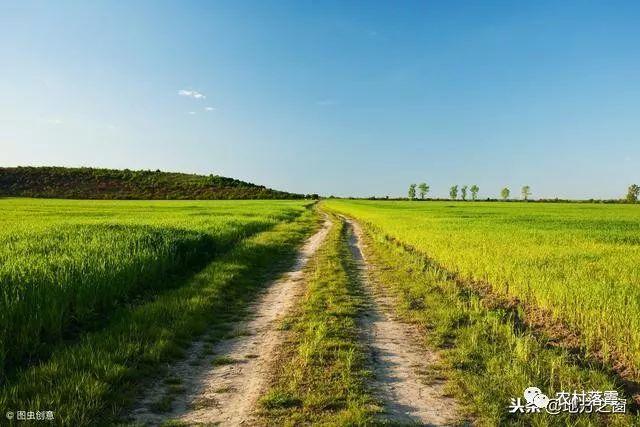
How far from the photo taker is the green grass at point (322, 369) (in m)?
4.94

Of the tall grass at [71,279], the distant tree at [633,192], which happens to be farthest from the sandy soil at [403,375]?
the distant tree at [633,192]

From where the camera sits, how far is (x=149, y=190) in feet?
387

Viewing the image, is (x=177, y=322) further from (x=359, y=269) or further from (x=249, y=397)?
(x=359, y=269)

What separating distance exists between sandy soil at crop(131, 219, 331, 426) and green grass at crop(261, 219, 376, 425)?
0.85 ft

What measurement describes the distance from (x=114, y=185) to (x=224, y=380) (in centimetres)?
12433

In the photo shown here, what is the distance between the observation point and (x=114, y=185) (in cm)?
11675

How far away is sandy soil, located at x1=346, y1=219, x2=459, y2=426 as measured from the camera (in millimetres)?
5039

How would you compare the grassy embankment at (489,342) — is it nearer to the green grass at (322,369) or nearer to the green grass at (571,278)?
the green grass at (571,278)

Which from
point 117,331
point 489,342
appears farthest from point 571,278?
point 117,331

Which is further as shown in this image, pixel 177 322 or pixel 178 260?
pixel 178 260

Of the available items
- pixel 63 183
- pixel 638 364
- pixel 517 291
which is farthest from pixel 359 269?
pixel 63 183

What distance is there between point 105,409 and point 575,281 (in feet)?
33.4

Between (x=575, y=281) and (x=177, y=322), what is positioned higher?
(x=575, y=281)

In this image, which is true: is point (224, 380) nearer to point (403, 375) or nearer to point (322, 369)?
point (322, 369)
